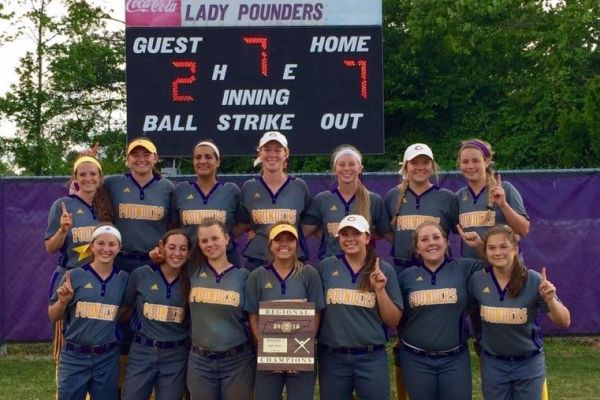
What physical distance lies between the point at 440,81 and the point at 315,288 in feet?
55.9

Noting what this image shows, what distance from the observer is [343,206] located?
6902 millimetres

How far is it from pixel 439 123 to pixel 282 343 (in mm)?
16932

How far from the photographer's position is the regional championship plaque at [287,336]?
20.2ft

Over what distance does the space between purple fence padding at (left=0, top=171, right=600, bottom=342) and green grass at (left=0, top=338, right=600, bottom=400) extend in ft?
0.94

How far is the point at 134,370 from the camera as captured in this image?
6477mm

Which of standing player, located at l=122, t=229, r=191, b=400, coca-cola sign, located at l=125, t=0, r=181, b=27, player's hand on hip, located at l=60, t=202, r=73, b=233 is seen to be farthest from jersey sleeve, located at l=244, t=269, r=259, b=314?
coca-cola sign, located at l=125, t=0, r=181, b=27

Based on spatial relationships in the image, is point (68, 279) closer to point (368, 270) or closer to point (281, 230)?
point (281, 230)

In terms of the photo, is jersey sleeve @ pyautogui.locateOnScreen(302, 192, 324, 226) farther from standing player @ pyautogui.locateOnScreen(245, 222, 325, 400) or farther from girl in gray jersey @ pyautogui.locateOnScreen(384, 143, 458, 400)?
standing player @ pyautogui.locateOnScreen(245, 222, 325, 400)

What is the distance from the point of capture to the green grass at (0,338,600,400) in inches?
327

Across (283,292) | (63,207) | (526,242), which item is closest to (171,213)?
(63,207)

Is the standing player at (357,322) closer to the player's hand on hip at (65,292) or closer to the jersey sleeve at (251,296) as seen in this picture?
the jersey sleeve at (251,296)

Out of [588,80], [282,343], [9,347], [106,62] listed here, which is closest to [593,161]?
[588,80]

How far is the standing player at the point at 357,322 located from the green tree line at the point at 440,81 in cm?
1120

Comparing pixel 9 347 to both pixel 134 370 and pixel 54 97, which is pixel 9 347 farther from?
pixel 54 97
